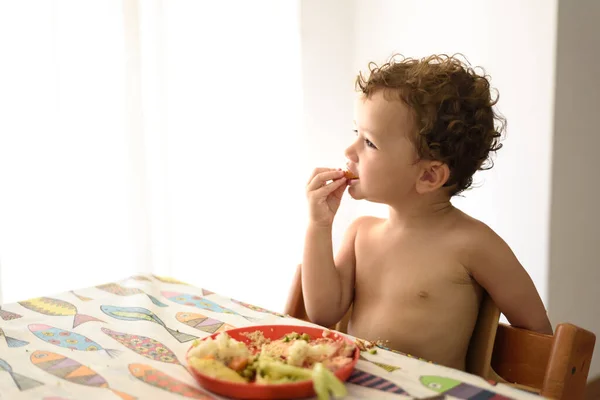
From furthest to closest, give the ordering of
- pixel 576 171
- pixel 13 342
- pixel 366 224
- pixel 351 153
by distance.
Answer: pixel 576 171 < pixel 366 224 < pixel 351 153 < pixel 13 342

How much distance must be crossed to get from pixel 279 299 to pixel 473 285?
1.25m

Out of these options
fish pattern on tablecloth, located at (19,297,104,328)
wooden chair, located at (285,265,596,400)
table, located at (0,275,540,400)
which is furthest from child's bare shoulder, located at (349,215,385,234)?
fish pattern on tablecloth, located at (19,297,104,328)

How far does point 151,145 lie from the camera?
1.91 metres

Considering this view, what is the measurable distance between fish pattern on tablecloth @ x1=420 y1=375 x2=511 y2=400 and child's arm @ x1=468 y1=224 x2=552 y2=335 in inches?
13.0

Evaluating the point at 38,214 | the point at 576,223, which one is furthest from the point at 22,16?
the point at 576,223

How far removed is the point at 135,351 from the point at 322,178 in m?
0.46

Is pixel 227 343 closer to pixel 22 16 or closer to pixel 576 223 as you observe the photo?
pixel 22 16

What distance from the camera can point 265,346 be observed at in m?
0.86

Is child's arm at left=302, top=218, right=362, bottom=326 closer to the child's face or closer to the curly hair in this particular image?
the child's face

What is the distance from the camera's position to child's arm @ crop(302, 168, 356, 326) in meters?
1.19

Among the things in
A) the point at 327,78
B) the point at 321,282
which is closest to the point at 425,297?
the point at 321,282

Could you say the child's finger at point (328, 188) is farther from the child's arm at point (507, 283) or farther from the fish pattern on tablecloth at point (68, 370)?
the fish pattern on tablecloth at point (68, 370)

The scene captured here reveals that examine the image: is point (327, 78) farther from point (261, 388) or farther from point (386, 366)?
point (261, 388)

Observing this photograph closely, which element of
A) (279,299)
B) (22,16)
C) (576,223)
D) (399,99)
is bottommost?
(279,299)
